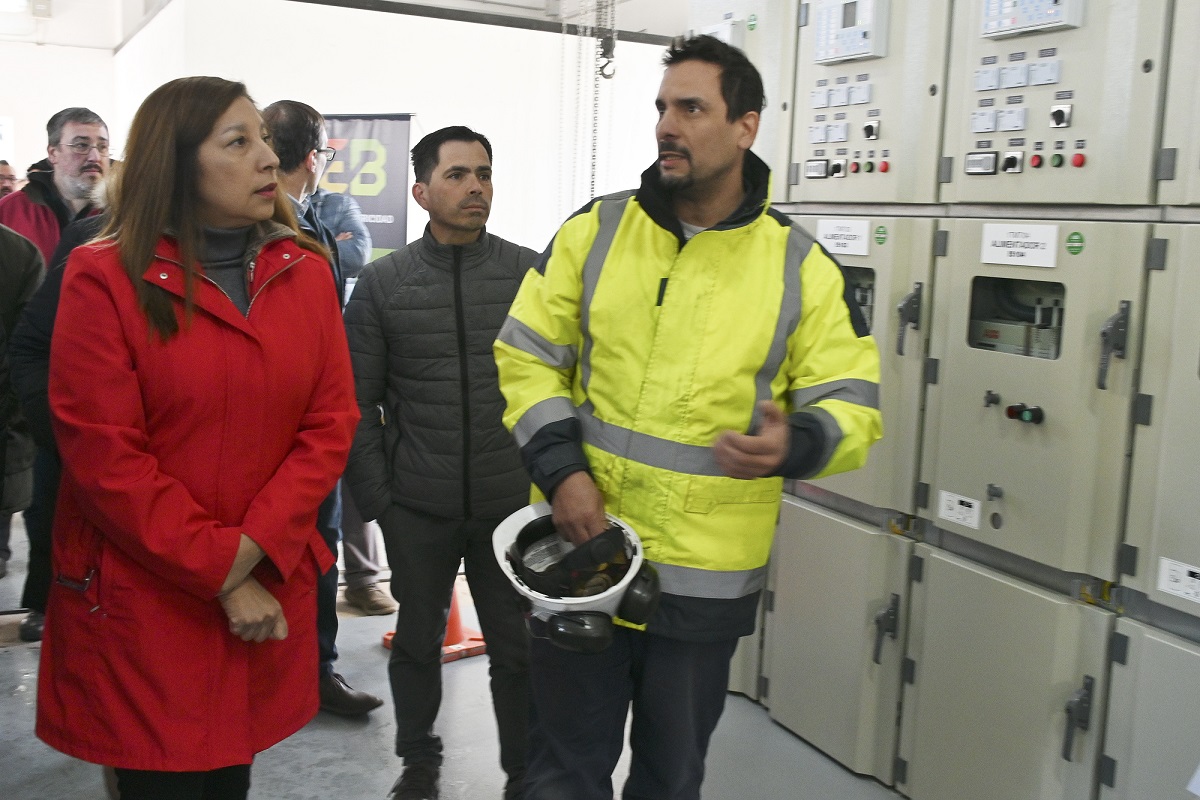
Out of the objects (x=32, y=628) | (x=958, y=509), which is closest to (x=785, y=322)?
(x=958, y=509)

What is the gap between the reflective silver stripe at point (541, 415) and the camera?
6.43 feet

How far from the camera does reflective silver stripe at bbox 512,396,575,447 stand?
1959 mm

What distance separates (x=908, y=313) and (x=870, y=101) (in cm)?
60

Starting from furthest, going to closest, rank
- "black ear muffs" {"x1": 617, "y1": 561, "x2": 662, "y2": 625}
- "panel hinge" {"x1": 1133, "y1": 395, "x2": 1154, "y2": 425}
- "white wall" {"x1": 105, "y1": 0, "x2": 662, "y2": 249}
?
"white wall" {"x1": 105, "y1": 0, "x2": 662, "y2": 249}, "panel hinge" {"x1": 1133, "y1": 395, "x2": 1154, "y2": 425}, "black ear muffs" {"x1": 617, "y1": 561, "x2": 662, "y2": 625}

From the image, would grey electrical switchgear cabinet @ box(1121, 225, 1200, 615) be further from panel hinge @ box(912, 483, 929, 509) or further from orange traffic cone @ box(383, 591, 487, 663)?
orange traffic cone @ box(383, 591, 487, 663)

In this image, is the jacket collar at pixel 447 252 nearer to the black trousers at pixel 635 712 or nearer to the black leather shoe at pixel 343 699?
the black trousers at pixel 635 712

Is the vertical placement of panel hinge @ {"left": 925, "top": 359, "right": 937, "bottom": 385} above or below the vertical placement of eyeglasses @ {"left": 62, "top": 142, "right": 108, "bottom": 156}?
below

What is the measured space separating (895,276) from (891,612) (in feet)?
2.91

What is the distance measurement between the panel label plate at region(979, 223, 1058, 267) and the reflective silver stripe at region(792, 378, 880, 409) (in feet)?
2.63

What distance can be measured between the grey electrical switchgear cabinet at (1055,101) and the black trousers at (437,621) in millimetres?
1437

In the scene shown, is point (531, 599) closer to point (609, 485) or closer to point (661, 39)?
point (609, 485)

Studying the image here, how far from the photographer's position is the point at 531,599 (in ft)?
5.99

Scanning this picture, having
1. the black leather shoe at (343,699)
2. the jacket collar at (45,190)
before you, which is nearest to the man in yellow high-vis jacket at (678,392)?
the black leather shoe at (343,699)

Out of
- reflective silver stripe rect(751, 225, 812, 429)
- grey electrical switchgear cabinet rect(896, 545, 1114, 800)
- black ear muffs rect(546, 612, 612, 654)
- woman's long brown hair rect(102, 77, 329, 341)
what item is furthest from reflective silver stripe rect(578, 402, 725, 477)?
grey electrical switchgear cabinet rect(896, 545, 1114, 800)
